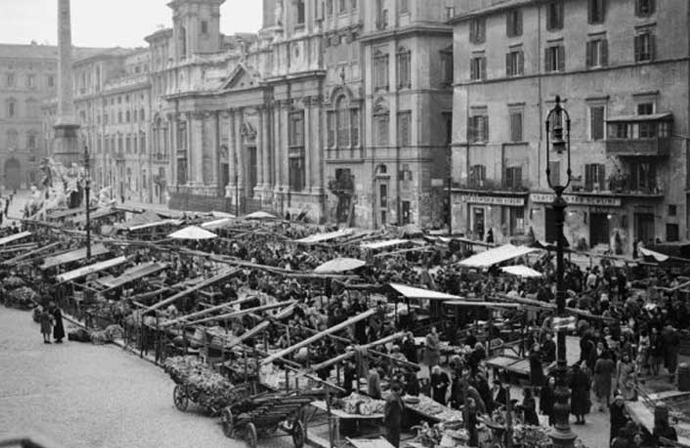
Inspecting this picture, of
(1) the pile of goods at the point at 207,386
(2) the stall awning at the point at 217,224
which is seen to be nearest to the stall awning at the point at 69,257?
(2) the stall awning at the point at 217,224

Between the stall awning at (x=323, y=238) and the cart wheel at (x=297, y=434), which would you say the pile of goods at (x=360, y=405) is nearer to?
the cart wheel at (x=297, y=434)

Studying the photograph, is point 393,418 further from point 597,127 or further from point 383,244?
point 597,127

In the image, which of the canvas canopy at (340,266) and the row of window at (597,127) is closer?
the canvas canopy at (340,266)

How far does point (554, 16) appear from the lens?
149 feet

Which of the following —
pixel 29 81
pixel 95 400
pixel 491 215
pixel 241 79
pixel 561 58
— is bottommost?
pixel 95 400

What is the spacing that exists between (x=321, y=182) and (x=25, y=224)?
2031 centimetres

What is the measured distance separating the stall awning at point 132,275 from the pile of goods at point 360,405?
1603cm

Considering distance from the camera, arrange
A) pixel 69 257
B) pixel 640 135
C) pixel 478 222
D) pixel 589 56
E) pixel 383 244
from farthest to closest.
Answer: pixel 478 222, pixel 589 56, pixel 640 135, pixel 69 257, pixel 383 244

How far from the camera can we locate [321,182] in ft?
220

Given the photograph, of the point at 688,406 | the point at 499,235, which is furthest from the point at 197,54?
the point at 688,406

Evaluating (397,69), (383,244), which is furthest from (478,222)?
(383,244)

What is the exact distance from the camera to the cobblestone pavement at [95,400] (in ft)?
62.7

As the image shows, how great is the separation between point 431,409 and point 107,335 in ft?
48.8

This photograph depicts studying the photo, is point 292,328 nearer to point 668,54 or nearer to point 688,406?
point 688,406
